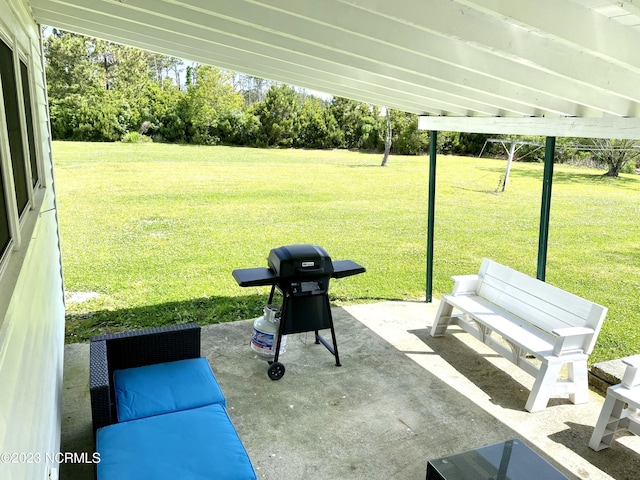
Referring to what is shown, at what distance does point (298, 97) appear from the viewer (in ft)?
70.9

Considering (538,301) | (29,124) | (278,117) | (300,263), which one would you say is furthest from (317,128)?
(29,124)

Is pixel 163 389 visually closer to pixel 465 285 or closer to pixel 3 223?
pixel 3 223

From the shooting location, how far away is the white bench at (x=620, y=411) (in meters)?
3.05

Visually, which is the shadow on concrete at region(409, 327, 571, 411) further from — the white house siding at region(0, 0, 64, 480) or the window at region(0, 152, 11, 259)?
the window at region(0, 152, 11, 259)

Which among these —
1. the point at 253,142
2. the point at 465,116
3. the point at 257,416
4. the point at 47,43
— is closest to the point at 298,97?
the point at 253,142

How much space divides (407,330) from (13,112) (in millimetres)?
3864

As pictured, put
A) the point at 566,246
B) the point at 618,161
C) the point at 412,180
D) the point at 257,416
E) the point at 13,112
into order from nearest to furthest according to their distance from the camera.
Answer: the point at 13,112
the point at 257,416
the point at 566,246
the point at 618,161
the point at 412,180

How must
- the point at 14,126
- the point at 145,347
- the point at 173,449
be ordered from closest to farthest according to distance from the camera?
the point at 14,126 < the point at 173,449 < the point at 145,347

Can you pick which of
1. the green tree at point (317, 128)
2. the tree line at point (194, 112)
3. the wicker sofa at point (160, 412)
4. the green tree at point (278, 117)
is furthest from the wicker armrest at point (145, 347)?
the green tree at point (317, 128)

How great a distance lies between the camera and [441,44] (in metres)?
2.43

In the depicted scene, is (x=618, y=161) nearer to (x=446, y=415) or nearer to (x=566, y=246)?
(x=566, y=246)

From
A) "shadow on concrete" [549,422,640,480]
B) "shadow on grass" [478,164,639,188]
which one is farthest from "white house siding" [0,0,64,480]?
"shadow on grass" [478,164,639,188]

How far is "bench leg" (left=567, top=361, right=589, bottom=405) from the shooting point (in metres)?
3.60

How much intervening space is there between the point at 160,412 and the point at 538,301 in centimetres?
304
